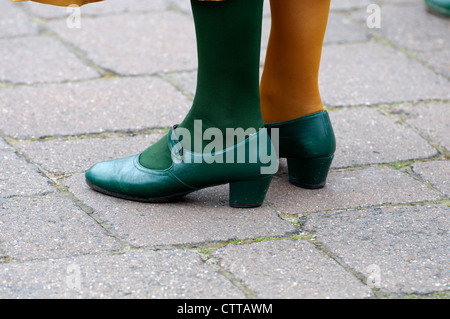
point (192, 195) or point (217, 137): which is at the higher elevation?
point (217, 137)

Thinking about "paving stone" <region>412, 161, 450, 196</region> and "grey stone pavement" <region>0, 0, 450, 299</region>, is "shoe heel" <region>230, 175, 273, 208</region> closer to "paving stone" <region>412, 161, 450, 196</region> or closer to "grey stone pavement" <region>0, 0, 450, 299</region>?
"grey stone pavement" <region>0, 0, 450, 299</region>

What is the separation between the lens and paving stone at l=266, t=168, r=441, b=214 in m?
1.60

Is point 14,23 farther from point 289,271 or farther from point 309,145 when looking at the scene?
point 289,271

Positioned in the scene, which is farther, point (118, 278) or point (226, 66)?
point (226, 66)

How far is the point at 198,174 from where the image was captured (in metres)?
1.50

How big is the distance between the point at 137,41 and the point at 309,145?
4.17 feet

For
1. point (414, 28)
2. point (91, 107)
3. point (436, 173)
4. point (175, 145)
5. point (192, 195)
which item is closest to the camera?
point (175, 145)

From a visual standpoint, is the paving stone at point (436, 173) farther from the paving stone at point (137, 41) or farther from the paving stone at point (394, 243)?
the paving stone at point (137, 41)

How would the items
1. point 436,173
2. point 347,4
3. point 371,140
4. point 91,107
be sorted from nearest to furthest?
point 436,173 → point 371,140 → point 91,107 → point 347,4

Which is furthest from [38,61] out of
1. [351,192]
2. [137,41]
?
[351,192]

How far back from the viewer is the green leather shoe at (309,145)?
1599mm
